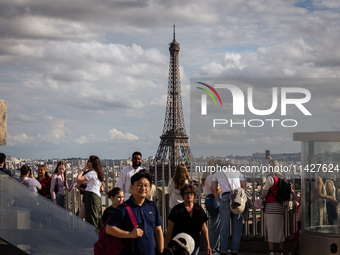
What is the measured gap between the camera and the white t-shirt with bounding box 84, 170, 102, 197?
22.1 ft

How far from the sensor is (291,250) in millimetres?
6781

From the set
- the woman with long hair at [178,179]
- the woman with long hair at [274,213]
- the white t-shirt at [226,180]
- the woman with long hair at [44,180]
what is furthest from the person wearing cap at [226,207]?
the woman with long hair at [44,180]

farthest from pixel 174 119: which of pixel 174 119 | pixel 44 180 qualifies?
pixel 44 180

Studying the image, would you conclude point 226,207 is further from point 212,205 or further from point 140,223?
point 140,223

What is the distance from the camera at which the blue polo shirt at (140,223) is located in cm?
362

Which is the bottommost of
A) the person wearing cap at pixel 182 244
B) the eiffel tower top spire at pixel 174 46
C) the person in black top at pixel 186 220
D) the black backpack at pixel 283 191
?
the person wearing cap at pixel 182 244

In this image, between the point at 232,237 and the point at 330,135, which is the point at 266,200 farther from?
the point at 330,135

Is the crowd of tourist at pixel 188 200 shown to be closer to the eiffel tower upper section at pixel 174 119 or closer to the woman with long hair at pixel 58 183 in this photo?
the woman with long hair at pixel 58 183

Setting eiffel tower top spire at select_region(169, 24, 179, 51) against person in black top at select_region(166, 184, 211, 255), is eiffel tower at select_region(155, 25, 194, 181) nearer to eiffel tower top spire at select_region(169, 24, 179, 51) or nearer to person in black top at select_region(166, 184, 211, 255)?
eiffel tower top spire at select_region(169, 24, 179, 51)

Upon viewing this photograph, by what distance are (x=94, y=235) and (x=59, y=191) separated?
8.35 feet

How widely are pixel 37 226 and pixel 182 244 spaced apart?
4.82 ft

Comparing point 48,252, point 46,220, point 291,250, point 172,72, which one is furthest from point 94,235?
point 172,72

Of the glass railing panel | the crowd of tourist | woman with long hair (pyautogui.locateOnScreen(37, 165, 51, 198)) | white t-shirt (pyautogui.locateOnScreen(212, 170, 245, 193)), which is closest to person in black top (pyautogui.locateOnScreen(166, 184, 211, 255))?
the crowd of tourist

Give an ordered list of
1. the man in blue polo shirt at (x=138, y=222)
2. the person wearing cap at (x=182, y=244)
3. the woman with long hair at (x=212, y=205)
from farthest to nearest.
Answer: the woman with long hair at (x=212, y=205), the person wearing cap at (x=182, y=244), the man in blue polo shirt at (x=138, y=222)
